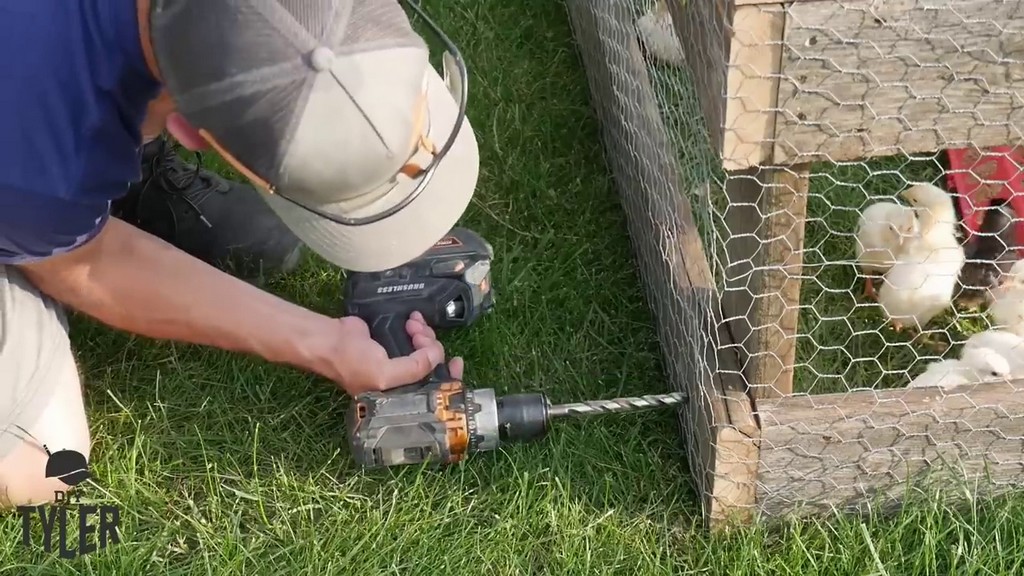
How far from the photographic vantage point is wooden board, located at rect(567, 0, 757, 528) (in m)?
1.28

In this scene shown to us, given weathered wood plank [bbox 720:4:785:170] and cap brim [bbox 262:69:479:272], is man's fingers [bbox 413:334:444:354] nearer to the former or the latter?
cap brim [bbox 262:69:479:272]

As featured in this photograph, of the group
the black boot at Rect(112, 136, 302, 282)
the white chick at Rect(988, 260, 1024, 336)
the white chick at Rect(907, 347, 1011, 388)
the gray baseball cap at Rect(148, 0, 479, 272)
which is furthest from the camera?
the black boot at Rect(112, 136, 302, 282)

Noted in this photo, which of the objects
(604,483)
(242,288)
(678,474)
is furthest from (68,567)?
(678,474)

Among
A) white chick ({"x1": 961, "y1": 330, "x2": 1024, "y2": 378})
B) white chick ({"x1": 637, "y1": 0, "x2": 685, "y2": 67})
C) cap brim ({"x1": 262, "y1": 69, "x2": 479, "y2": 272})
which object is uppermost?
white chick ({"x1": 637, "y1": 0, "x2": 685, "y2": 67})

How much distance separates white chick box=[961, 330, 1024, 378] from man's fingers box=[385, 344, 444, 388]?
78 centimetres

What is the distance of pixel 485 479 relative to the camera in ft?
4.73

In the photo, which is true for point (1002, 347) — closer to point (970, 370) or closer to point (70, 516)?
point (970, 370)

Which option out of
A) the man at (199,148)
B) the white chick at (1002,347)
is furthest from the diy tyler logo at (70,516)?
the white chick at (1002,347)

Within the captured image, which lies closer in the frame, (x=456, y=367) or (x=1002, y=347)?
(x=1002, y=347)

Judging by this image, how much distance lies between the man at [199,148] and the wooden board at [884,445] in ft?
1.65

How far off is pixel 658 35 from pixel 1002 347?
0.80 meters

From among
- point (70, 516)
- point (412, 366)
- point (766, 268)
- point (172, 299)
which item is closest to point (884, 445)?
point (766, 268)

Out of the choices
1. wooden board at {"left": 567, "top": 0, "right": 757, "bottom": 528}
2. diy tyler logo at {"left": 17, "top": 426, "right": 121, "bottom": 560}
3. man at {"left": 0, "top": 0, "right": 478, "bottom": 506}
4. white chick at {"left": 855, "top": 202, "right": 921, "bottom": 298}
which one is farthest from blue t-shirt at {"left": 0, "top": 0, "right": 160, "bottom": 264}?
white chick at {"left": 855, "top": 202, "right": 921, "bottom": 298}

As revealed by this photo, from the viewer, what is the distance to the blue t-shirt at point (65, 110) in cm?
102
